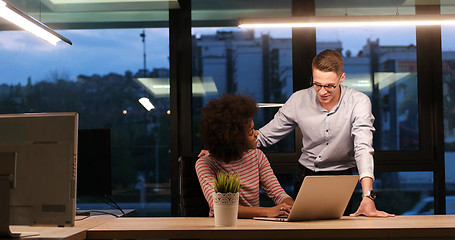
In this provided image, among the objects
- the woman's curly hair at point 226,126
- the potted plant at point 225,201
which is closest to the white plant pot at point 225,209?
the potted plant at point 225,201

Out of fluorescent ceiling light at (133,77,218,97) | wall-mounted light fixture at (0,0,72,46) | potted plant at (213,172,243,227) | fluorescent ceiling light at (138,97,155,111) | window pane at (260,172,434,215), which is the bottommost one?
window pane at (260,172,434,215)

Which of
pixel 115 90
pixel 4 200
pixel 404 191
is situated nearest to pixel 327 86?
pixel 4 200

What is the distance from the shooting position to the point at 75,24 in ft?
15.3

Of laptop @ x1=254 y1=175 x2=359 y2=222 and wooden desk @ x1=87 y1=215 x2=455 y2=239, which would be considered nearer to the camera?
wooden desk @ x1=87 y1=215 x2=455 y2=239

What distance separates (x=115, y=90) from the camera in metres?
4.62

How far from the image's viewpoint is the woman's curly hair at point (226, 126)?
2.31 meters

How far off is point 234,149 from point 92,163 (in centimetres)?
83

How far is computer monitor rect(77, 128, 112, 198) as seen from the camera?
2.72 metres

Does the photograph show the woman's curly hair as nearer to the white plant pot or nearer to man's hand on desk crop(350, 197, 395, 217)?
the white plant pot

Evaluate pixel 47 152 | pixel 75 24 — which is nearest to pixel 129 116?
pixel 75 24

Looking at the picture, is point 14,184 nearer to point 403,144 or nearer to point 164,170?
point 164,170

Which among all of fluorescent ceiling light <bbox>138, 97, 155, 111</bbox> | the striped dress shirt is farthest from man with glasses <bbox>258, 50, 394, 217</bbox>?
fluorescent ceiling light <bbox>138, 97, 155, 111</bbox>

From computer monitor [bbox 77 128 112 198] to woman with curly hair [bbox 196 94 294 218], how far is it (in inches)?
24.1

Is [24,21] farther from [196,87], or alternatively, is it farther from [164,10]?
[196,87]
